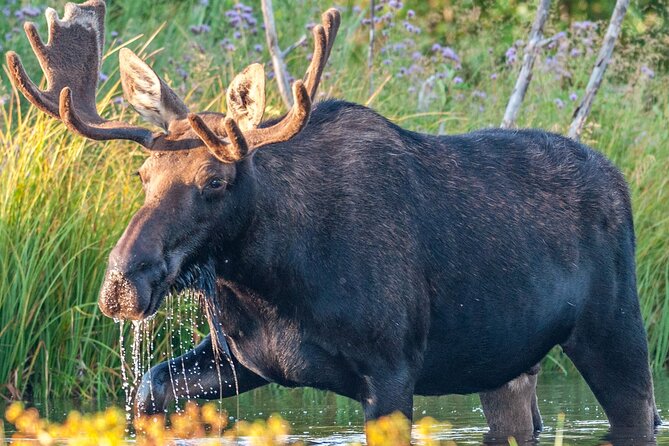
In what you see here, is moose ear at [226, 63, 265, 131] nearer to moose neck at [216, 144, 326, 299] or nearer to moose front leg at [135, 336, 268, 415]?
moose neck at [216, 144, 326, 299]

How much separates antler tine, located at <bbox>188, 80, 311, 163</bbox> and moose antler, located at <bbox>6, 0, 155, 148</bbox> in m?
0.55

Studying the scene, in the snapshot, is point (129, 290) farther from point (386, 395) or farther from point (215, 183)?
point (386, 395)

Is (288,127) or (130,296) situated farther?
(288,127)

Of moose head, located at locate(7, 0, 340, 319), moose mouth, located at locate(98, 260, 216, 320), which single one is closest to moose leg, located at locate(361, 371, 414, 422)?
moose head, located at locate(7, 0, 340, 319)

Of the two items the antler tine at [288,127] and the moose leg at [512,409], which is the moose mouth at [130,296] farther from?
the moose leg at [512,409]

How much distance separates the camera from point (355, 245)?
540 cm

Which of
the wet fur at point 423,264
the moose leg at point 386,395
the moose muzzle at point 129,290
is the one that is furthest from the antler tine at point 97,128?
the moose leg at point 386,395

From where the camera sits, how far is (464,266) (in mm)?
5762

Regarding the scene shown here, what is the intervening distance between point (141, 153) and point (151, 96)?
3432 mm

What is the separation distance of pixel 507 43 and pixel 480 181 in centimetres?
749

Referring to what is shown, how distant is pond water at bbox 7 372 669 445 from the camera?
6.62 m

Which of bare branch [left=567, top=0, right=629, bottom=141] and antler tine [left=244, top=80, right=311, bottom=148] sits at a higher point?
bare branch [left=567, top=0, right=629, bottom=141]

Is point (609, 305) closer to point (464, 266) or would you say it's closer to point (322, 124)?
point (464, 266)

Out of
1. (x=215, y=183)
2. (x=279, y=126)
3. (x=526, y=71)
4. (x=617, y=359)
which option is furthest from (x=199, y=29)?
(x=215, y=183)
